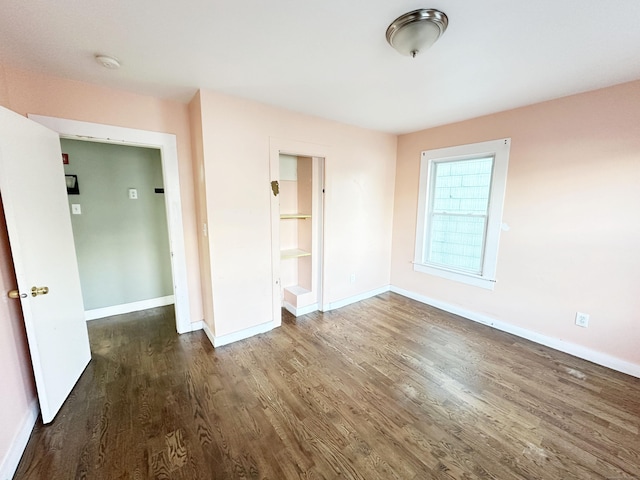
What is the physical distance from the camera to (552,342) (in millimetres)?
2645

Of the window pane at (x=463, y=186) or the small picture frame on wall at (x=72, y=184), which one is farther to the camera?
the window pane at (x=463, y=186)

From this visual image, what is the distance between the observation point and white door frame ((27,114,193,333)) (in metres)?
2.11

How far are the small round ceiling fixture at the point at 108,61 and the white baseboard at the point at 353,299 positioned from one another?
10.1 ft

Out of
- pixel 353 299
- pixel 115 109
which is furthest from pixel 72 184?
pixel 353 299

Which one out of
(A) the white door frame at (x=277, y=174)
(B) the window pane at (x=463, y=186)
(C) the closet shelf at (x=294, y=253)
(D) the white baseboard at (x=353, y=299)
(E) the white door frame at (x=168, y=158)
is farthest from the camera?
(D) the white baseboard at (x=353, y=299)

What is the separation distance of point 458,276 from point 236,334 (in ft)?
9.18

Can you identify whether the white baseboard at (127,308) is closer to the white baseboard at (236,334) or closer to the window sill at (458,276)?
the white baseboard at (236,334)

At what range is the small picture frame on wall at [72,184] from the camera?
2.85 m

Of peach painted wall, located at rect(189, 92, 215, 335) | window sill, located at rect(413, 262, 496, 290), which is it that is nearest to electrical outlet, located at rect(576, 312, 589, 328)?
window sill, located at rect(413, 262, 496, 290)

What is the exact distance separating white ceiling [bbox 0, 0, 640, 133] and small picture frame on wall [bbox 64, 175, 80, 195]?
1303 millimetres

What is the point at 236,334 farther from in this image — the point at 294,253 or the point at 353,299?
the point at 353,299

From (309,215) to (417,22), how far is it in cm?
222

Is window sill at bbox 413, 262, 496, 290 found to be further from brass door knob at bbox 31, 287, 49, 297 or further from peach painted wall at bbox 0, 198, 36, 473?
peach painted wall at bbox 0, 198, 36, 473

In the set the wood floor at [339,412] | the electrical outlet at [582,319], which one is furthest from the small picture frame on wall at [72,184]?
the electrical outlet at [582,319]
